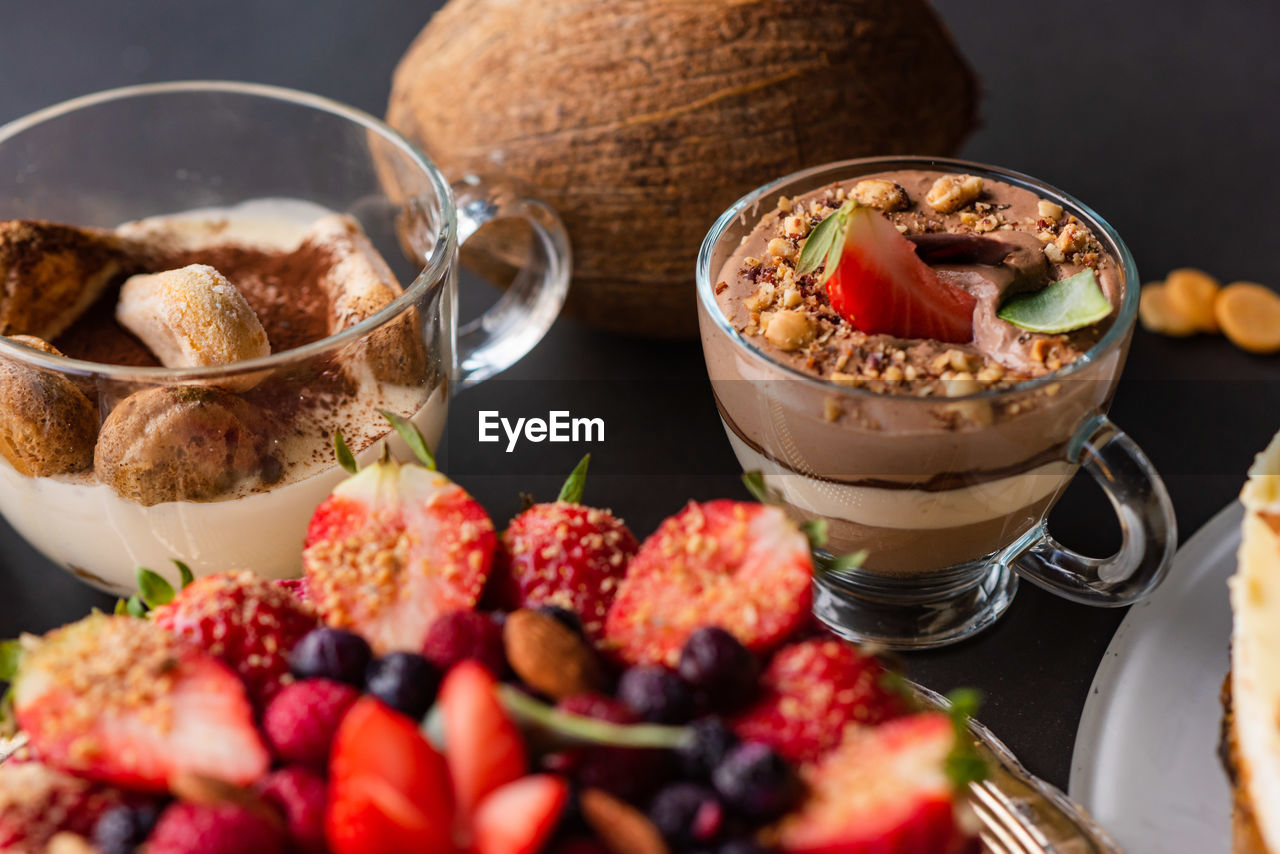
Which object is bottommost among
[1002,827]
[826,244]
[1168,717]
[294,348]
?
[1168,717]

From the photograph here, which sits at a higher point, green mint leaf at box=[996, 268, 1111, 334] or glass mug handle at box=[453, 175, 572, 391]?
green mint leaf at box=[996, 268, 1111, 334]

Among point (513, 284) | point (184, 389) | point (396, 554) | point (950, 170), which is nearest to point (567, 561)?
point (396, 554)

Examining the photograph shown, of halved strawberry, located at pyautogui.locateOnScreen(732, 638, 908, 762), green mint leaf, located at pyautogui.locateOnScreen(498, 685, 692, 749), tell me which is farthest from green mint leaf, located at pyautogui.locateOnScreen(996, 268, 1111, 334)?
green mint leaf, located at pyautogui.locateOnScreen(498, 685, 692, 749)

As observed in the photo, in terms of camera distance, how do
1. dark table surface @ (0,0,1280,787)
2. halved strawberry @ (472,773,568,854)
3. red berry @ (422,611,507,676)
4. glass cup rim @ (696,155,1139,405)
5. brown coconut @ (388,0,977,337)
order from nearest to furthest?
halved strawberry @ (472,773,568,854) < red berry @ (422,611,507,676) < glass cup rim @ (696,155,1139,405) < dark table surface @ (0,0,1280,787) < brown coconut @ (388,0,977,337)

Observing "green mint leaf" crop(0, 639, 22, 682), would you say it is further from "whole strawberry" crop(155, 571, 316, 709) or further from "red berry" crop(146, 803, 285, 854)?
"red berry" crop(146, 803, 285, 854)

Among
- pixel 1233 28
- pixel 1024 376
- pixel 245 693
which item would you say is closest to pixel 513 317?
pixel 1024 376

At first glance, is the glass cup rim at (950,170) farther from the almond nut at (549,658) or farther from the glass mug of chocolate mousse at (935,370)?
the almond nut at (549,658)

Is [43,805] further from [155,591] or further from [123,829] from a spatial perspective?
[155,591]

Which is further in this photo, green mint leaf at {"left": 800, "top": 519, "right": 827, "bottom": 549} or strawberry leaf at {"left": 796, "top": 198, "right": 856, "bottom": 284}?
strawberry leaf at {"left": 796, "top": 198, "right": 856, "bottom": 284}
